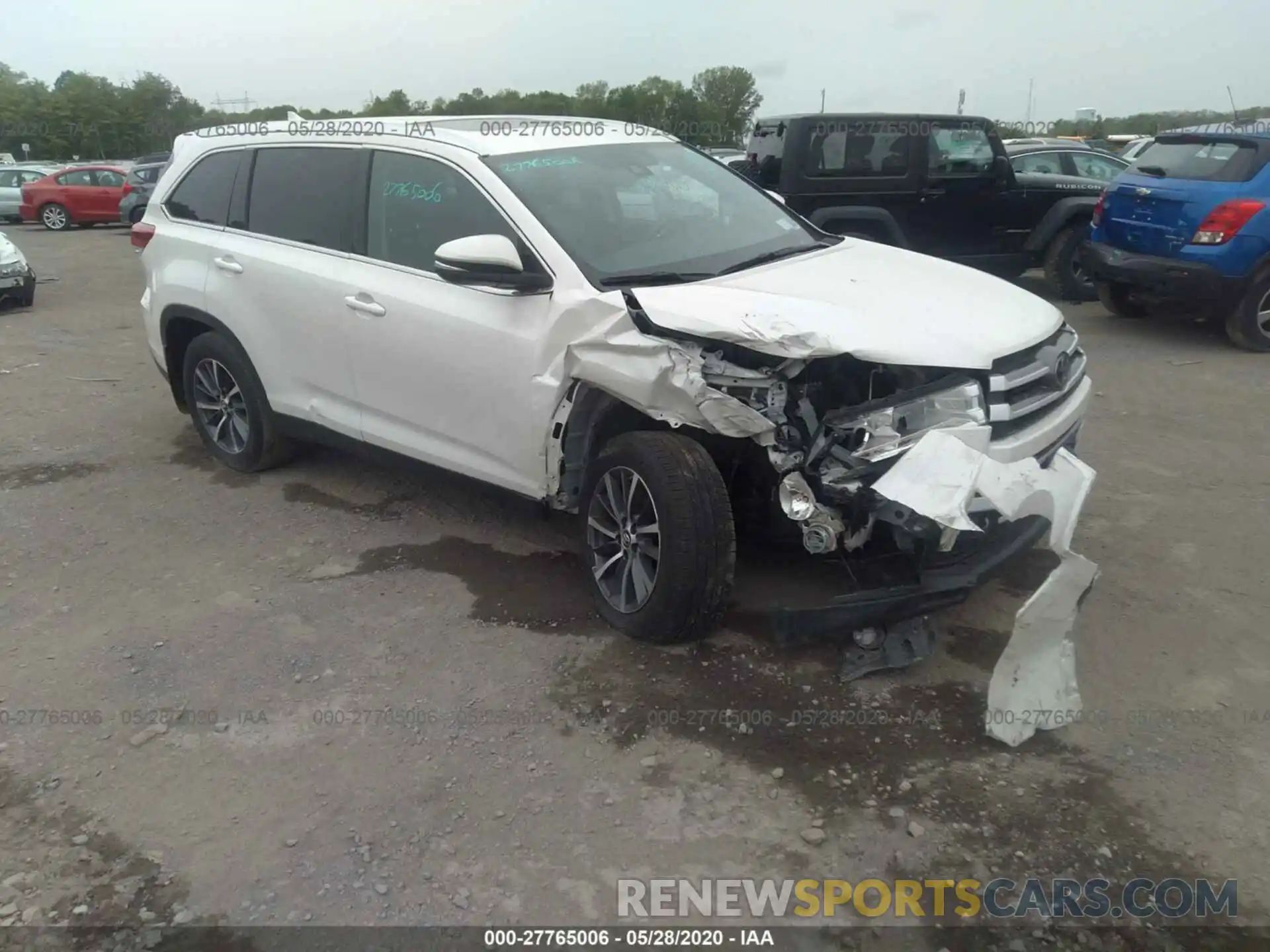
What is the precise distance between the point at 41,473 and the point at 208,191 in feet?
6.60

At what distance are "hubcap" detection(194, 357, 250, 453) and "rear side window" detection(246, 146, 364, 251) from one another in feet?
2.90

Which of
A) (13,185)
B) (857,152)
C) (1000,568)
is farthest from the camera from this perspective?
(13,185)

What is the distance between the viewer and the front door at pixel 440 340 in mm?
4004

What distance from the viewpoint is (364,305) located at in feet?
14.7

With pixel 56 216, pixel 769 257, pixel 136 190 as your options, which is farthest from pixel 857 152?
pixel 56 216

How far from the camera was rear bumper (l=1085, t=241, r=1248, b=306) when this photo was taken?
8008 mm

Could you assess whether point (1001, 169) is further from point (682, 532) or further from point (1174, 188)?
point (682, 532)

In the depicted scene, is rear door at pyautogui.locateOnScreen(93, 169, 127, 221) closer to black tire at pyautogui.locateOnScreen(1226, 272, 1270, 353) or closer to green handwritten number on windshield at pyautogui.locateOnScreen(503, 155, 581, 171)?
green handwritten number on windshield at pyautogui.locateOnScreen(503, 155, 581, 171)

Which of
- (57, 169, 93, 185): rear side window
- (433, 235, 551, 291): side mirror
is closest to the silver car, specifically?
(57, 169, 93, 185): rear side window

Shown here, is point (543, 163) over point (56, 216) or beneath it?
over

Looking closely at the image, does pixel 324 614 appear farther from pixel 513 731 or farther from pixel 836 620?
pixel 836 620

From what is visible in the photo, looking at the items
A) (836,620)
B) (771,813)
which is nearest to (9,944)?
(771,813)

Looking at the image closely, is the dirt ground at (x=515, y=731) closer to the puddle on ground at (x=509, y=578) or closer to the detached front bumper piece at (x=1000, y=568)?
the puddle on ground at (x=509, y=578)

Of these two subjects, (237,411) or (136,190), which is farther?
(136,190)
